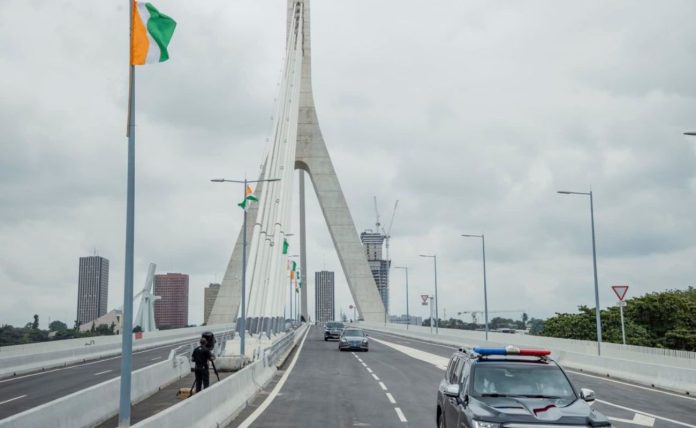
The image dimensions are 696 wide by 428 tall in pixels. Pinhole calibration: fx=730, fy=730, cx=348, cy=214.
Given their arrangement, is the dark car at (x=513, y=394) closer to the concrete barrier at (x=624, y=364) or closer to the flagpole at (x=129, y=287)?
the flagpole at (x=129, y=287)

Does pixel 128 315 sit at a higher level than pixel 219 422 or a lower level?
higher

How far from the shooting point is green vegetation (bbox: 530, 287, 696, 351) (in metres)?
75.6

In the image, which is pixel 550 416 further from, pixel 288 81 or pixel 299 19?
pixel 299 19

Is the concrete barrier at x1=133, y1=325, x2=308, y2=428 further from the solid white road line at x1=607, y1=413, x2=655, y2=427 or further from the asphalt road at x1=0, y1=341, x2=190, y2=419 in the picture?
the solid white road line at x1=607, y1=413, x2=655, y2=427

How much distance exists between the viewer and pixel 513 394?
921 centimetres

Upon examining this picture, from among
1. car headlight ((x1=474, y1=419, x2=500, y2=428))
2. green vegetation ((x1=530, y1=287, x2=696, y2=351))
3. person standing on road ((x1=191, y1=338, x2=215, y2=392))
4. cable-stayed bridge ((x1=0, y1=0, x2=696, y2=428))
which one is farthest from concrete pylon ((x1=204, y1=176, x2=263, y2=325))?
car headlight ((x1=474, y1=419, x2=500, y2=428))

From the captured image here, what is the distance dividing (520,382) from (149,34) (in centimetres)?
812

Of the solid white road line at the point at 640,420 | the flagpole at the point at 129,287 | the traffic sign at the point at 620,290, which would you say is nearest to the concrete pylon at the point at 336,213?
the traffic sign at the point at 620,290

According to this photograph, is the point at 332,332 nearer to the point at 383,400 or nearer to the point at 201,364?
the point at 383,400

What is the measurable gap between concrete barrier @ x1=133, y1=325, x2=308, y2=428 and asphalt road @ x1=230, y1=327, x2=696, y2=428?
0.37 meters

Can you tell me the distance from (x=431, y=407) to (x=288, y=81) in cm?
5950

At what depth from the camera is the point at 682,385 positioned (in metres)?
22.8

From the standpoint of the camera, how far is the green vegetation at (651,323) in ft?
248

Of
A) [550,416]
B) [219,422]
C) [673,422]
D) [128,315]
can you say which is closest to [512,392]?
[550,416]
